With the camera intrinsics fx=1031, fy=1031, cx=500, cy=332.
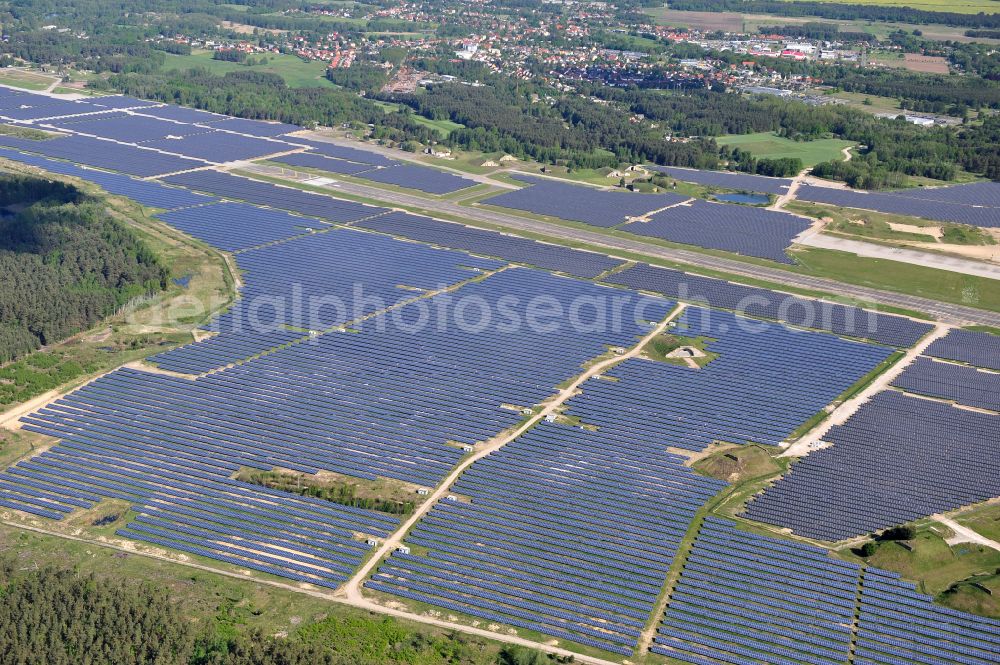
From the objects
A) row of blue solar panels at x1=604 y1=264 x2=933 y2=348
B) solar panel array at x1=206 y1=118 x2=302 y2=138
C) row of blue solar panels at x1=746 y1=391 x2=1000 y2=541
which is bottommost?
row of blue solar panels at x1=746 y1=391 x2=1000 y2=541

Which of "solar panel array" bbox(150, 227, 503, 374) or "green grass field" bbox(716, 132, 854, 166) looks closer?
"solar panel array" bbox(150, 227, 503, 374)

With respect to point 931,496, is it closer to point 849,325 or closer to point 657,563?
point 657,563

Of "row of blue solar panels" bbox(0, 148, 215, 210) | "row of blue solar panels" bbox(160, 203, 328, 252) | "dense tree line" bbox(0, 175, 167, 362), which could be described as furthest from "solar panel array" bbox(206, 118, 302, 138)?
"dense tree line" bbox(0, 175, 167, 362)

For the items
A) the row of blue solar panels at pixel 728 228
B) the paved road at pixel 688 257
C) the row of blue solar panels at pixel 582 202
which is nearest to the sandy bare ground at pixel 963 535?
the paved road at pixel 688 257

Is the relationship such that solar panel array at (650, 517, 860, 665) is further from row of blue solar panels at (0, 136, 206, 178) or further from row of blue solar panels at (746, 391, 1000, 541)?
row of blue solar panels at (0, 136, 206, 178)

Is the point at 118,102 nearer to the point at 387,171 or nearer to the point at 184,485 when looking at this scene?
the point at 387,171

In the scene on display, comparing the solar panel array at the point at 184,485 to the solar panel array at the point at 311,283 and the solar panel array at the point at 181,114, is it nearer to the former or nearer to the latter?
the solar panel array at the point at 311,283
